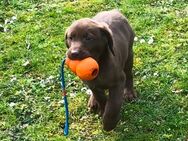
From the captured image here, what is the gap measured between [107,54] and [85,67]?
18.2 inches

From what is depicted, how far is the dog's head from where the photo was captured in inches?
210

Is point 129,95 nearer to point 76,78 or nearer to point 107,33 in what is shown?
point 76,78

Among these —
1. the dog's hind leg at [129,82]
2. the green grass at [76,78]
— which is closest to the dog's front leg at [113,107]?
the green grass at [76,78]

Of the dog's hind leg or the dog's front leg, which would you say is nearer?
the dog's front leg

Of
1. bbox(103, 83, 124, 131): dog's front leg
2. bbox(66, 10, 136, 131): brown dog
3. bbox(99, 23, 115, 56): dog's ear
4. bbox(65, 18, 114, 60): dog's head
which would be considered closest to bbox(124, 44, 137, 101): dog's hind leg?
bbox(66, 10, 136, 131): brown dog

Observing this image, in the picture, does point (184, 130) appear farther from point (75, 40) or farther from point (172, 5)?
point (172, 5)

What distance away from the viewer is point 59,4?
927 cm

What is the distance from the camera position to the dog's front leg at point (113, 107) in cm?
575

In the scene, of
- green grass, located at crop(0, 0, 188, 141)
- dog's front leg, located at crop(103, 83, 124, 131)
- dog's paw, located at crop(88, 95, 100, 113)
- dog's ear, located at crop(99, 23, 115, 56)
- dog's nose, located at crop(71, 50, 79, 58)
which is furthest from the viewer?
dog's paw, located at crop(88, 95, 100, 113)

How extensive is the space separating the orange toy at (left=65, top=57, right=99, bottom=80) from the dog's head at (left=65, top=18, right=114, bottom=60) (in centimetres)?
5

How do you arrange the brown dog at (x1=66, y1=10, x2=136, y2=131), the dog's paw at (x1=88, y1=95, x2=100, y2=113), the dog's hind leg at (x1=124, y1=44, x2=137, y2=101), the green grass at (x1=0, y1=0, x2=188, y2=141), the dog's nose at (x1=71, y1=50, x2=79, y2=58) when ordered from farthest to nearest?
the dog's hind leg at (x1=124, y1=44, x2=137, y2=101)
the dog's paw at (x1=88, y1=95, x2=100, y2=113)
the green grass at (x1=0, y1=0, x2=188, y2=141)
the brown dog at (x1=66, y1=10, x2=136, y2=131)
the dog's nose at (x1=71, y1=50, x2=79, y2=58)

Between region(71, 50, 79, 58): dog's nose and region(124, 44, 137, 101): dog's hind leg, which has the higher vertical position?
region(71, 50, 79, 58): dog's nose

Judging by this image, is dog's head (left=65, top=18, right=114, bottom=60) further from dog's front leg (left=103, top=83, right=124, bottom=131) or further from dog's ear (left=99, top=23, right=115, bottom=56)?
dog's front leg (left=103, top=83, right=124, bottom=131)

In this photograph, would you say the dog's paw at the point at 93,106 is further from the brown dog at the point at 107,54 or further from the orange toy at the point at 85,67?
the orange toy at the point at 85,67
